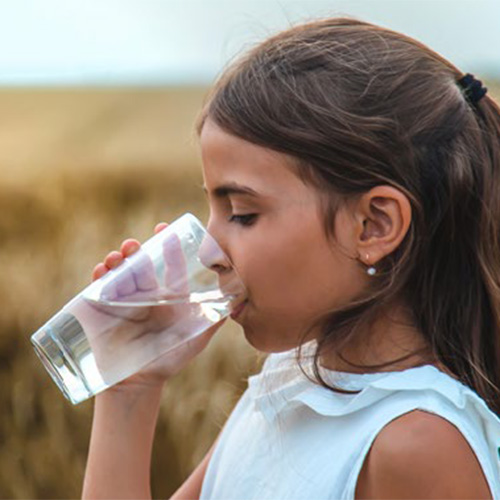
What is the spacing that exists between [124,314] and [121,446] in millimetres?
233

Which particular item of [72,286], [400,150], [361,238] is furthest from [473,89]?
[72,286]

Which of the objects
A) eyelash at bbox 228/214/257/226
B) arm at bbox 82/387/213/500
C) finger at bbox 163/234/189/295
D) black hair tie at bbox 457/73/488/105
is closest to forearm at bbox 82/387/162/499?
arm at bbox 82/387/213/500

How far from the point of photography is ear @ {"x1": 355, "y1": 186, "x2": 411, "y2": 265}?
150 cm

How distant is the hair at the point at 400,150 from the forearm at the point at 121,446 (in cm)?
27

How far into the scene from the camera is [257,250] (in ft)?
4.86

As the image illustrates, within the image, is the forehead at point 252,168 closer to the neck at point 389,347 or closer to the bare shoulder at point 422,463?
the neck at point 389,347

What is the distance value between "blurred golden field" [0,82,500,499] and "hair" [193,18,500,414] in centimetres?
155

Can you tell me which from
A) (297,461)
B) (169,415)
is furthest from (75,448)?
(297,461)

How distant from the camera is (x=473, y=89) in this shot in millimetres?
1582

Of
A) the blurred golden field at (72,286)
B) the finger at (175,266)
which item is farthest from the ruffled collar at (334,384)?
the blurred golden field at (72,286)

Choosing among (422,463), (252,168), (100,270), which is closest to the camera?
(422,463)

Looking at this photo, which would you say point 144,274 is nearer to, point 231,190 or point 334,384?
point 231,190

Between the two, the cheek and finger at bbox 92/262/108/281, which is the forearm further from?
the cheek

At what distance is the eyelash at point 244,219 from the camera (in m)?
1.50
